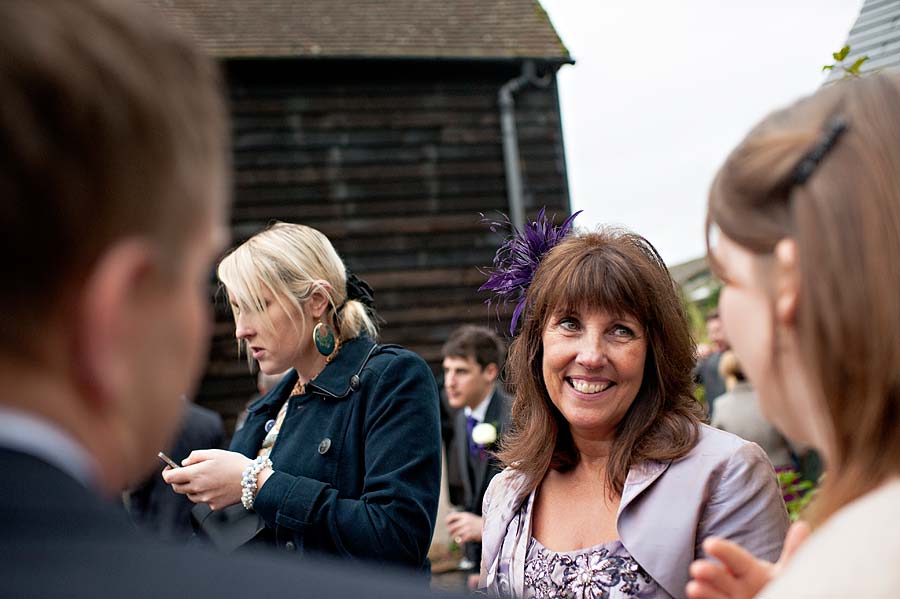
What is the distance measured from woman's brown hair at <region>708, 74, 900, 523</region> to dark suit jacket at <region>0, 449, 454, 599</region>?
0.69 meters

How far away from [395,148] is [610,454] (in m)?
8.05

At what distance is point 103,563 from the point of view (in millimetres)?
703

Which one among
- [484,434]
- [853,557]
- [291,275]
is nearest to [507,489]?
[291,275]

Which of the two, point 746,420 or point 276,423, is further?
point 746,420

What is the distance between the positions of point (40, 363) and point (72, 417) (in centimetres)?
5

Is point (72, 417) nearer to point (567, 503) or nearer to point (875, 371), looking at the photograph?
point (875, 371)

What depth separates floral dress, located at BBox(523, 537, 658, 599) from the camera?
2504mm

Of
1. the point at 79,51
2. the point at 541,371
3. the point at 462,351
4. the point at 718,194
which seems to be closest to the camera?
the point at 79,51

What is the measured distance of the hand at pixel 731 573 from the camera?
1422 millimetres

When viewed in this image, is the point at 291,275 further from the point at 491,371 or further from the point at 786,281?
the point at 491,371

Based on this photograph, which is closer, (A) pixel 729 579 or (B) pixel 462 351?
(A) pixel 729 579

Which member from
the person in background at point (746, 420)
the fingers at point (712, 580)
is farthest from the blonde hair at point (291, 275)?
the person in background at point (746, 420)

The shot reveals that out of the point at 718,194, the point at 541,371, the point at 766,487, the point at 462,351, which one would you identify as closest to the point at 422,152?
the point at 462,351

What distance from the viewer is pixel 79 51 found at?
2.38ft
